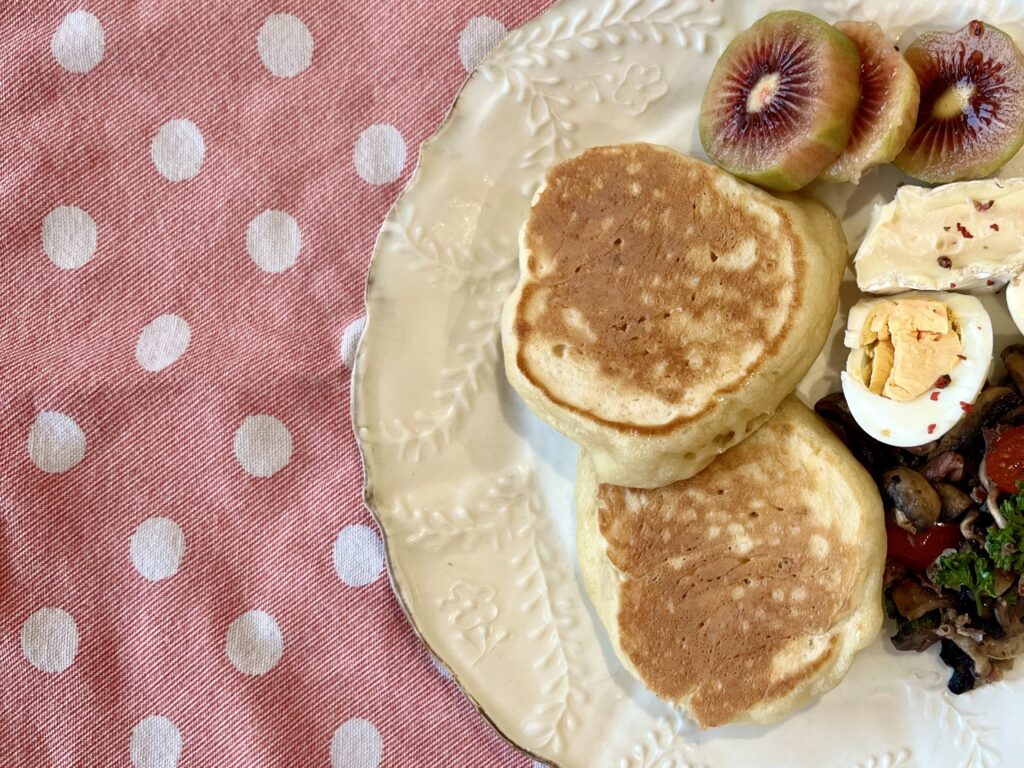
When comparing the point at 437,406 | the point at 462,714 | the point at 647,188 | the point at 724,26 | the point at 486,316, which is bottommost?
the point at 462,714

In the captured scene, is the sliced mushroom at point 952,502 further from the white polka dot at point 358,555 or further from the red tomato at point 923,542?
the white polka dot at point 358,555

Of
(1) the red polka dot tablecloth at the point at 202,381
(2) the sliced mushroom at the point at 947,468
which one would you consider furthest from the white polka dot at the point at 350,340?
(2) the sliced mushroom at the point at 947,468

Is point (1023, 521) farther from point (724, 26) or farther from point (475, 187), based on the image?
point (475, 187)

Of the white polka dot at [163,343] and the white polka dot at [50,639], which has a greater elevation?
the white polka dot at [163,343]

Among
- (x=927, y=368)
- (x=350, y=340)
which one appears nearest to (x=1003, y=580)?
(x=927, y=368)

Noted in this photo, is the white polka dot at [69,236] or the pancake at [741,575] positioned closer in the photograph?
the pancake at [741,575]

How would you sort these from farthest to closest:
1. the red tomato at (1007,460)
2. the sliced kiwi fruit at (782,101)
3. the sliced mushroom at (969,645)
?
the sliced mushroom at (969,645), the red tomato at (1007,460), the sliced kiwi fruit at (782,101)

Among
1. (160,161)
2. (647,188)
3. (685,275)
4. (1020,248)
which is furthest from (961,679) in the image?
(160,161)
